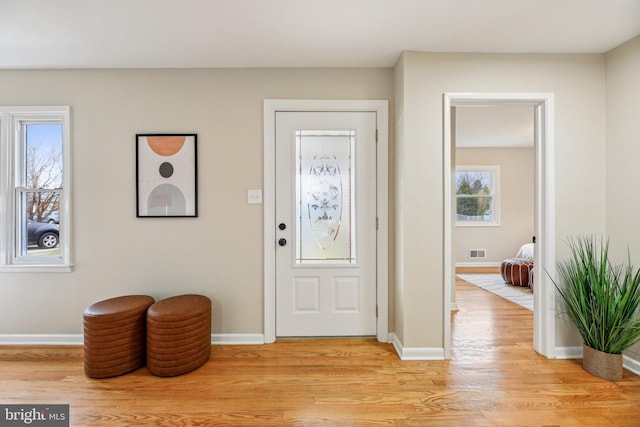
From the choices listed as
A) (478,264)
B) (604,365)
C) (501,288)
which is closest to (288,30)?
(604,365)

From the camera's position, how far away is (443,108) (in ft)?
8.18

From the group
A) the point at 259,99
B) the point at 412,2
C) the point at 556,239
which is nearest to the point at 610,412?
the point at 556,239

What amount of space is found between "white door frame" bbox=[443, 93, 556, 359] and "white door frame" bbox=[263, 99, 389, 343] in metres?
0.51

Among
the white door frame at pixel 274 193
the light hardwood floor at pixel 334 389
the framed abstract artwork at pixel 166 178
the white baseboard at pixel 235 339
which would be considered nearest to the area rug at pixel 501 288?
the light hardwood floor at pixel 334 389

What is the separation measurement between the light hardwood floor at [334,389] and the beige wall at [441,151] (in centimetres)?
41

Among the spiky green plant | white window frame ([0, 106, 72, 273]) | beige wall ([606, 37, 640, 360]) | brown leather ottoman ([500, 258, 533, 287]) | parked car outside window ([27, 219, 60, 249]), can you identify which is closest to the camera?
the spiky green plant

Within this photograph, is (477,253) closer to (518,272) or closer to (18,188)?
(518,272)

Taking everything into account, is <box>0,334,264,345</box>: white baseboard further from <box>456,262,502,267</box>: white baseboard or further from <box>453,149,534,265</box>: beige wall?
<box>453,149,534,265</box>: beige wall

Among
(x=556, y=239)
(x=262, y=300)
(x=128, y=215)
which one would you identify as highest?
(x=128, y=215)

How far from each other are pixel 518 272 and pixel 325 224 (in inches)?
140

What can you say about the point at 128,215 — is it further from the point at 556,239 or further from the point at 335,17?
the point at 556,239

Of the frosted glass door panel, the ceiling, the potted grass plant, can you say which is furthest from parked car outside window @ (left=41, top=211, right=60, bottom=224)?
the potted grass plant

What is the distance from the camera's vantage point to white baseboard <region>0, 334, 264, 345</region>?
9.14 feet

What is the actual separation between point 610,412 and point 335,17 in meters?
2.89
